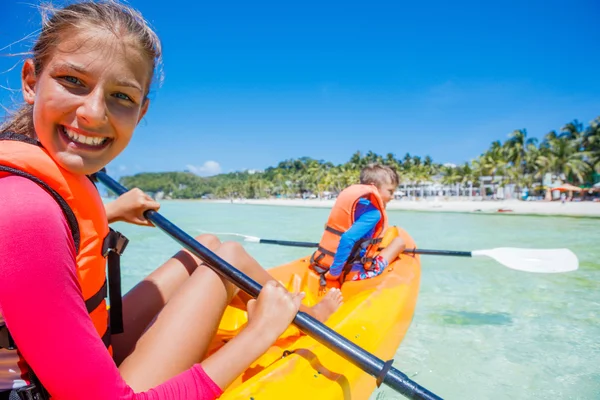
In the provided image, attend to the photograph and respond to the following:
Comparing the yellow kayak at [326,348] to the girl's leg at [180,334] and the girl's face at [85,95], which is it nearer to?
the girl's leg at [180,334]

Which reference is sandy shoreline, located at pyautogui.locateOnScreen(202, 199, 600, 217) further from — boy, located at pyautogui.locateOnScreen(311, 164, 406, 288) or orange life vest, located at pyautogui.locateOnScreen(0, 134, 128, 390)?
orange life vest, located at pyautogui.locateOnScreen(0, 134, 128, 390)

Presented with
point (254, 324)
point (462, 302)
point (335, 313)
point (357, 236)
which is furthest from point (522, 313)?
point (254, 324)

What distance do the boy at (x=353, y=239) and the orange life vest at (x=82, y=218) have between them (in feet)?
6.27

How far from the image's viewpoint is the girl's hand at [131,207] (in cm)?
173

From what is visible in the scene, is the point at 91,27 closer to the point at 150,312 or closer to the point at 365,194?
the point at 150,312

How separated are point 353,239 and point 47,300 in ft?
7.86

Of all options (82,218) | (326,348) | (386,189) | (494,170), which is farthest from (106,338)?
(494,170)

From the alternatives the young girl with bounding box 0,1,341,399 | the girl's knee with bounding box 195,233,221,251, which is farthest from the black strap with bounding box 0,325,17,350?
the girl's knee with bounding box 195,233,221,251

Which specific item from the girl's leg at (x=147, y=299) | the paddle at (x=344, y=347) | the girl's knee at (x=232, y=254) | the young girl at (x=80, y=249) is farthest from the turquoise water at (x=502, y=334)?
the young girl at (x=80, y=249)

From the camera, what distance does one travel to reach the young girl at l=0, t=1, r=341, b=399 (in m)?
0.72

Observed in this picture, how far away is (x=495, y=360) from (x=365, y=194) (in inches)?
59.7

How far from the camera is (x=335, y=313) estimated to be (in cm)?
204

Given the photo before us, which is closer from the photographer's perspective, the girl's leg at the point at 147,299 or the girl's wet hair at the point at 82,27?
the girl's wet hair at the point at 82,27

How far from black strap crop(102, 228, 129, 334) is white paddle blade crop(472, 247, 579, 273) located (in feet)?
11.7
